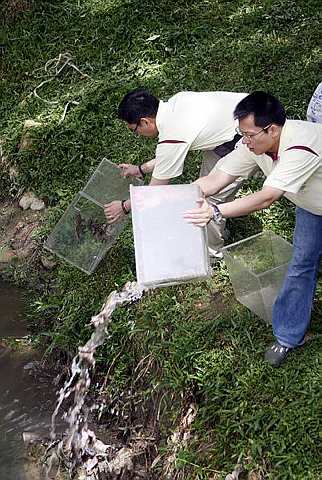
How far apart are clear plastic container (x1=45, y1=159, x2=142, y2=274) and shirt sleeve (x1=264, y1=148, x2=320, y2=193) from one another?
5.59ft

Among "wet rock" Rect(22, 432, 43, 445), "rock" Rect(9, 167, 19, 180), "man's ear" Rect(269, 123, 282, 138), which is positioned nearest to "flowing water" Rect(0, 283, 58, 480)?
"wet rock" Rect(22, 432, 43, 445)

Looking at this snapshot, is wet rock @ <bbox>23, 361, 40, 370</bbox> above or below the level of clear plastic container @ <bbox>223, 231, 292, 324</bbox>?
below

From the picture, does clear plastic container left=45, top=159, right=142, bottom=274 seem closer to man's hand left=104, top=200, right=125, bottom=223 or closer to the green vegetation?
the green vegetation

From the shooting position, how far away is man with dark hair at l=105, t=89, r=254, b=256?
421 centimetres

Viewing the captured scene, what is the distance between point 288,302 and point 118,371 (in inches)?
49.9

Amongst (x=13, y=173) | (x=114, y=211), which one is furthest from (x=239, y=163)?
(x=13, y=173)

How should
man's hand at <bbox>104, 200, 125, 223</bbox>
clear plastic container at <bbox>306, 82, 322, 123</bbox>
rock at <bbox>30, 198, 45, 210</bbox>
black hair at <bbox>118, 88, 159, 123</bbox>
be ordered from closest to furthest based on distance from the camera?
1. black hair at <bbox>118, 88, 159, 123</bbox>
2. clear plastic container at <bbox>306, 82, 322, 123</bbox>
3. man's hand at <bbox>104, 200, 125, 223</bbox>
4. rock at <bbox>30, 198, 45, 210</bbox>

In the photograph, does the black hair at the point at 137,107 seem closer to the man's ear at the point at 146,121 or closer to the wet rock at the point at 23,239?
the man's ear at the point at 146,121

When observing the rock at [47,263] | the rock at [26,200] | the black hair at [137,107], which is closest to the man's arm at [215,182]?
the black hair at [137,107]

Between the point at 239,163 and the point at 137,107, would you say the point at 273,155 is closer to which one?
the point at 239,163

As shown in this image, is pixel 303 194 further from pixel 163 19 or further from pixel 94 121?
pixel 163 19

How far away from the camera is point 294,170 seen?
133 inches

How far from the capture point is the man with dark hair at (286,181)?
3.41 meters

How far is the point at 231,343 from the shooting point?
14.1ft
